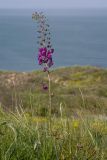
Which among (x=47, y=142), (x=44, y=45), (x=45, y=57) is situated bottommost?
(x=47, y=142)

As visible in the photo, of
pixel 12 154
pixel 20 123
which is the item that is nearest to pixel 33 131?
pixel 20 123

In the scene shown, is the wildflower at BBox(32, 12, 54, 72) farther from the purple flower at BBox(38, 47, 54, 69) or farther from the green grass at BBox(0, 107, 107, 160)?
the green grass at BBox(0, 107, 107, 160)

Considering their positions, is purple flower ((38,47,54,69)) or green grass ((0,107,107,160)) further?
purple flower ((38,47,54,69))

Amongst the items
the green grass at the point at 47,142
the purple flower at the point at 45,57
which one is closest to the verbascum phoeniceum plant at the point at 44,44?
the purple flower at the point at 45,57

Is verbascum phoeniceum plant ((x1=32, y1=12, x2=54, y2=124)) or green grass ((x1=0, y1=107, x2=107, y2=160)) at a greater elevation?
verbascum phoeniceum plant ((x1=32, y1=12, x2=54, y2=124))

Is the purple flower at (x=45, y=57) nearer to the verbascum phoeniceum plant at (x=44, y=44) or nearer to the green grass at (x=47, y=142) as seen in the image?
the verbascum phoeniceum plant at (x=44, y=44)

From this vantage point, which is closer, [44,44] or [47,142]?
[47,142]

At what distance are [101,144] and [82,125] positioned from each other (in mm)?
468

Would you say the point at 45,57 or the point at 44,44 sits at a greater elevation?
the point at 44,44

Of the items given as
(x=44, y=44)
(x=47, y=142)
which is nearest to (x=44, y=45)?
(x=44, y=44)

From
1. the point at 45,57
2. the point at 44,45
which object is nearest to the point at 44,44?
the point at 44,45

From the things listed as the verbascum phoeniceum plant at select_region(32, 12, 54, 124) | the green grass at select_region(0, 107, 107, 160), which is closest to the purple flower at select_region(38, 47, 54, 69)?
the verbascum phoeniceum plant at select_region(32, 12, 54, 124)

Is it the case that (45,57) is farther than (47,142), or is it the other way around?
(45,57)

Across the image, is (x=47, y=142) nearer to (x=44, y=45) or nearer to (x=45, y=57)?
(x=45, y=57)
